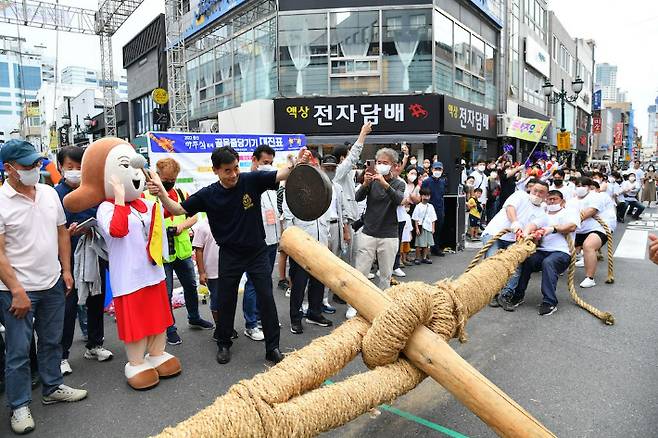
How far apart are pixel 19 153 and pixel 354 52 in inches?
604

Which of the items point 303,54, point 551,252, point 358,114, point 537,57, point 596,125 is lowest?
point 551,252

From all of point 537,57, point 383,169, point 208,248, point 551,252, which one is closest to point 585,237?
point 551,252

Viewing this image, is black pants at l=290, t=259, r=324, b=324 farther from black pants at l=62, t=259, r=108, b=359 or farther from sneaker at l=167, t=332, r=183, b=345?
black pants at l=62, t=259, r=108, b=359

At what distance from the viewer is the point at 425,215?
8078 millimetres

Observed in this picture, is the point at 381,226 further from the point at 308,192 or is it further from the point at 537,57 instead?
the point at 537,57

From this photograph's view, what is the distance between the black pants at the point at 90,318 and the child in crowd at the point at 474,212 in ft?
26.9

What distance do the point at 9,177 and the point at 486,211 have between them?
10.6m

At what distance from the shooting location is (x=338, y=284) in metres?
2.47

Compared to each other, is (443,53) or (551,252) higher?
(443,53)

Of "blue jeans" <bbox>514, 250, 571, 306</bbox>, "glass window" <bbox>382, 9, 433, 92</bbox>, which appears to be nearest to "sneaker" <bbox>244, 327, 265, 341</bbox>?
"blue jeans" <bbox>514, 250, 571, 306</bbox>

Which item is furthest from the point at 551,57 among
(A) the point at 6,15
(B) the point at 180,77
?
(A) the point at 6,15

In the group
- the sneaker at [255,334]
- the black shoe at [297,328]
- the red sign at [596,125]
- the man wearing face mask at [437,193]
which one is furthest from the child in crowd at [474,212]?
the red sign at [596,125]

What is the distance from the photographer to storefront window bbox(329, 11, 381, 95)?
1689 cm

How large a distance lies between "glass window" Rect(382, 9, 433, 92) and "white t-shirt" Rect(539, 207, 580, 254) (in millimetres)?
12164
